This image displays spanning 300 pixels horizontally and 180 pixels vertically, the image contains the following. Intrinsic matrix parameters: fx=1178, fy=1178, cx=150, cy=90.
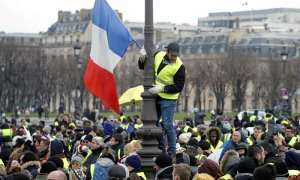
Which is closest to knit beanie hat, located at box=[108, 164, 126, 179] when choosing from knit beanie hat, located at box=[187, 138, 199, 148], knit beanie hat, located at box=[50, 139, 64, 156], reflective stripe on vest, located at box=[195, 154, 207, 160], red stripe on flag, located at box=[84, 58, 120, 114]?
reflective stripe on vest, located at box=[195, 154, 207, 160]

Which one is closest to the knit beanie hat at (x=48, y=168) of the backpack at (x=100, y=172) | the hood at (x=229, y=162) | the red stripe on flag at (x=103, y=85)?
the backpack at (x=100, y=172)

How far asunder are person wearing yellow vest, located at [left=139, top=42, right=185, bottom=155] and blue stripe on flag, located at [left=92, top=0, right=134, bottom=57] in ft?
5.23

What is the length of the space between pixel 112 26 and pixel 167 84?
232cm

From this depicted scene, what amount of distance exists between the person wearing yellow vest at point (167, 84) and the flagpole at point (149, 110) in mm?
109

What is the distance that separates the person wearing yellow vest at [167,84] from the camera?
17.6 meters

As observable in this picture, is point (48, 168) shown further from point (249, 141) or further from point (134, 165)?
point (249, 141)

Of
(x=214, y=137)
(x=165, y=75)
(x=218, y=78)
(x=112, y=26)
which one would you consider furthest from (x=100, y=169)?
(x=218, y=78)

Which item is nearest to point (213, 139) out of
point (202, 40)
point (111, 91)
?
point (111, 91)

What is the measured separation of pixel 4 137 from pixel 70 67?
101031 millimetres

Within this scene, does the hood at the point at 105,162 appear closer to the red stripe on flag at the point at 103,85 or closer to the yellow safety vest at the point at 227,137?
the red stripe on flag at the point at 103,85

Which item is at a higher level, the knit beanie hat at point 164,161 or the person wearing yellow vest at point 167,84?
the person wearing yellow vest at point 167,84

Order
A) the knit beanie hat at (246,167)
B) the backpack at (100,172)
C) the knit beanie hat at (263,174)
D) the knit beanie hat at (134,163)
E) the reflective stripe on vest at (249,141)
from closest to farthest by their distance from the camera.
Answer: the knit beanie hat at (263,174)
the knit beanie hat at (246,167)
the backpack at (100,172)
the knit beanie hat at (134,163)
the reflective stripe on vest at (249,141)

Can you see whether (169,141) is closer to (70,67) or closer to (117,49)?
(117,49)

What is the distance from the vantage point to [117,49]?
A: 64.0 ft
